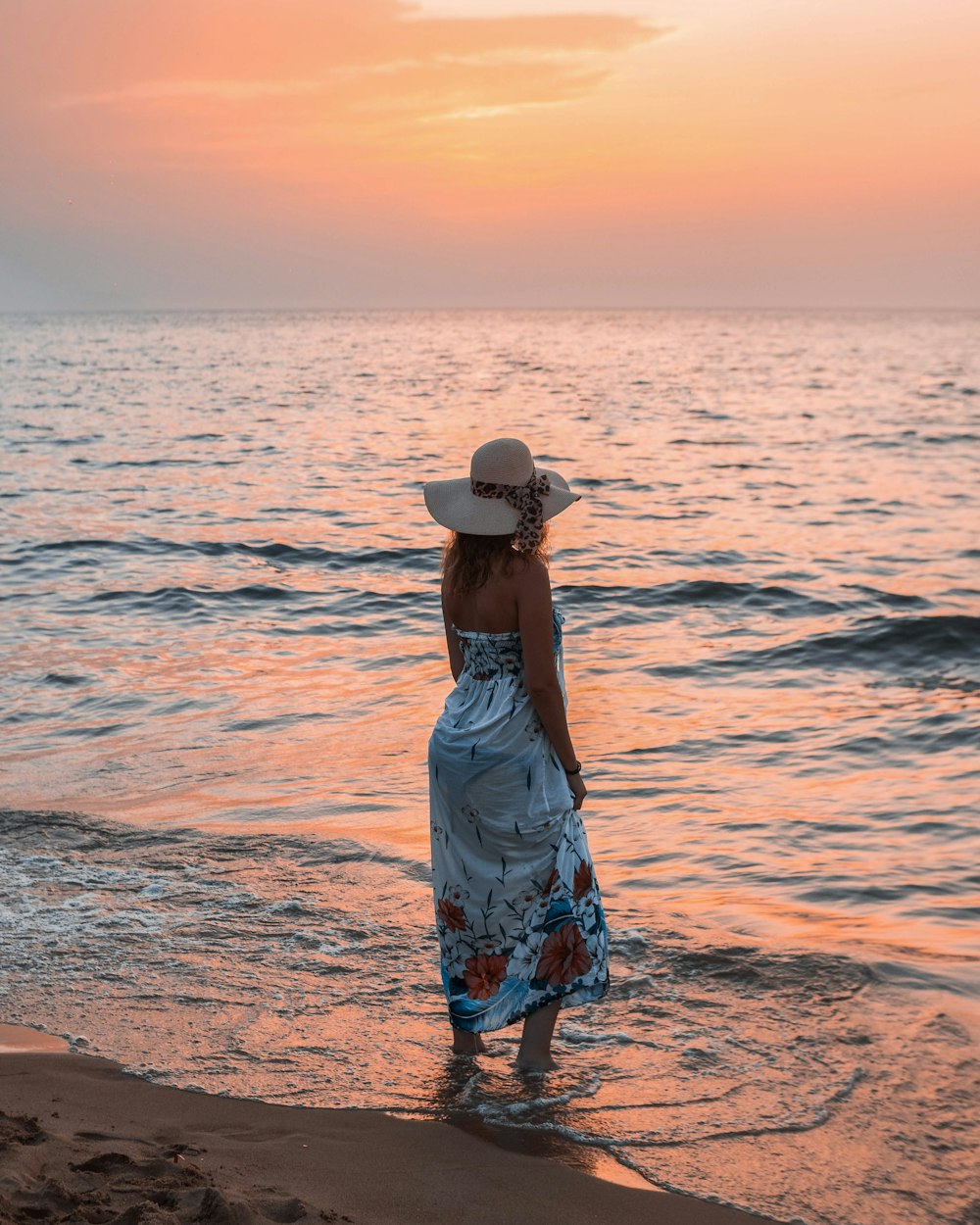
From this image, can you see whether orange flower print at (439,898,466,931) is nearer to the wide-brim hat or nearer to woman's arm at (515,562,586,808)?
woman's arm at (515,562,586,808)

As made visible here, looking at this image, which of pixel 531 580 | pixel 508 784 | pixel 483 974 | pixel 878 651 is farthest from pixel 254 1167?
pixel 878 651

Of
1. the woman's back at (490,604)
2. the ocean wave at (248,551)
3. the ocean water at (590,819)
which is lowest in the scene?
the ocean water at (590,819)

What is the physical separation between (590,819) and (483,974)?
311 cm

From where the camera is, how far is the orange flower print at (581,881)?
4.14m

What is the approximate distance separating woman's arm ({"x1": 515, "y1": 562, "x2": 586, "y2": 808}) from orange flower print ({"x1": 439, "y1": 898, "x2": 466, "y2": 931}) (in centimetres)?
70

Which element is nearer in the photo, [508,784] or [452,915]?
[508,784]

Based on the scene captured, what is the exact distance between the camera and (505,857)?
4098mm

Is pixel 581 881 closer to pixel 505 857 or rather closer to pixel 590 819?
pixel 505 857

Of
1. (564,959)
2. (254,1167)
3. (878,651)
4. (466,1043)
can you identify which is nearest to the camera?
(254,1167)

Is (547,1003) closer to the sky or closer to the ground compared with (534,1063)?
closer to the sky

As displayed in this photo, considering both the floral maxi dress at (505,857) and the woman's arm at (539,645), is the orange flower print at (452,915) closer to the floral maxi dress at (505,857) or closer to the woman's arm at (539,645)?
the floral maxi dress at (505,857)

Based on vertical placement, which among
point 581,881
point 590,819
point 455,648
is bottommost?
point 590,819

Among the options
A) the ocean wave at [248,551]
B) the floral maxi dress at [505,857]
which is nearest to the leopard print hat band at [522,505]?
the floral maxi dress at [505,857]

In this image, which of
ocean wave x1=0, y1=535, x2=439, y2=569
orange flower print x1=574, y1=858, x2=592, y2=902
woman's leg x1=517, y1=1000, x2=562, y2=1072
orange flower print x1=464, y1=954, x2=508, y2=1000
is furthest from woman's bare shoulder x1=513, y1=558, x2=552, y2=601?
ocean wave x1=0, y1=535, x2=439, y2=569
